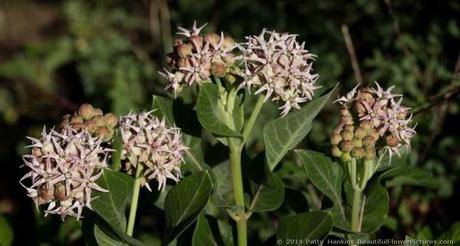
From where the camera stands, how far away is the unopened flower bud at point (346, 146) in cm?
174

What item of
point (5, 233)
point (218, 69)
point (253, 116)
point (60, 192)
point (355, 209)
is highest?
point (218, 69)

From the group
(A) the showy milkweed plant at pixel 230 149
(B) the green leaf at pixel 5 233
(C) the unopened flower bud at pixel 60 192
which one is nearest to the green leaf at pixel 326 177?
(A) the showy milkweed plant at pixel 230 149

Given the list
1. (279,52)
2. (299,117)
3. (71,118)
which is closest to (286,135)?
(299,117)

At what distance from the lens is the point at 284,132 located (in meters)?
1.83

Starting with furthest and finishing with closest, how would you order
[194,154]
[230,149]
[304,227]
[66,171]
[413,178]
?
[413,178] → [194,154] → [230,149] → [304,227] → [66,171]

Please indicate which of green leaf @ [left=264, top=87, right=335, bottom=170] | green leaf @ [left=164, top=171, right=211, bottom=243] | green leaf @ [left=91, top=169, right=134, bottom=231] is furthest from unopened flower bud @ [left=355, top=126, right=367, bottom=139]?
green leaf @ [left=91, top=169, right=134, bottom=231]

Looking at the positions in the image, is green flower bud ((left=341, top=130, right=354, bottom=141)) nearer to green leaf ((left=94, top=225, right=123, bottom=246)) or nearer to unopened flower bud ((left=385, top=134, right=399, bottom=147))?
unopened flower bud ((left=385, top=134, right=399, bottom=147))

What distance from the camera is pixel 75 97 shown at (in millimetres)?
4711

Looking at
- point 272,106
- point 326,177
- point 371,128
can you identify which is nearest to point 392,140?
point 371,128

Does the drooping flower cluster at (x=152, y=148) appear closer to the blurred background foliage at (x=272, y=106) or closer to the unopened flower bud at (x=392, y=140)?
the blurred background foliage at (x=272, y=106)

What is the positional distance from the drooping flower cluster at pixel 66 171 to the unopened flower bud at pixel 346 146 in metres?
0.51

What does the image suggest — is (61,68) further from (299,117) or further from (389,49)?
(299,117)

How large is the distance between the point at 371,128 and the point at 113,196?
0.56 m

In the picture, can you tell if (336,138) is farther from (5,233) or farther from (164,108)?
(5,233)
